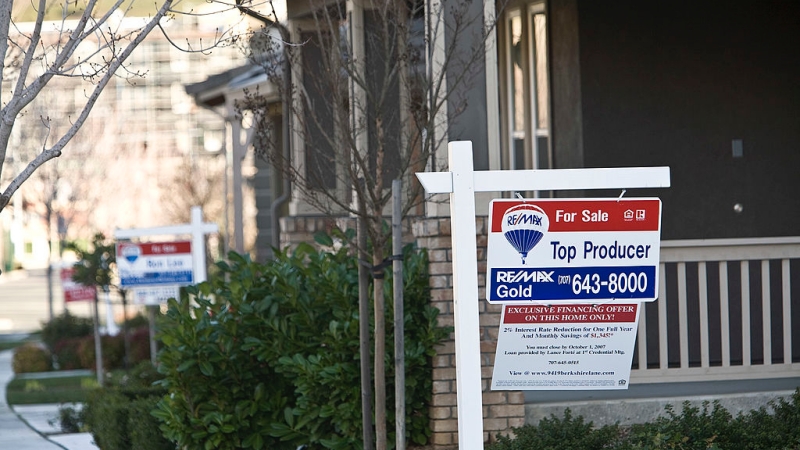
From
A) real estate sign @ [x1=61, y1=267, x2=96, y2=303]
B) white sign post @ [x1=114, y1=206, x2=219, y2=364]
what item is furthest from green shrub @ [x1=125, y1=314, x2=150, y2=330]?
white sign post @ [x1=114, y1=206, x2=219, y2=364]

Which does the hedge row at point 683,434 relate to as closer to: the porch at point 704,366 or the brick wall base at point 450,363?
the brick wall base at point 450,363

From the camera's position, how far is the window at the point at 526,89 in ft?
30.6

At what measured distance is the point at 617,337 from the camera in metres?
4.94

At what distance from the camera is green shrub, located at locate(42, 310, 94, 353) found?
65.3ft

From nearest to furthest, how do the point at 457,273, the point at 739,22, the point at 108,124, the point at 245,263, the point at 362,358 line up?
the point at 457,273, the point at 362,358, the point at 245,263, the point at 739,22, the point at 108,124

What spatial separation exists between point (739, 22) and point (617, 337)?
4.28 meters

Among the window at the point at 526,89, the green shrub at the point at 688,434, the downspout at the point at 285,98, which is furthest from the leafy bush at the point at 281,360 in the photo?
the window at the point at 526,89

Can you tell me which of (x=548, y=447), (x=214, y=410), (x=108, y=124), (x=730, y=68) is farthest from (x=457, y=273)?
(x=108, y=124)

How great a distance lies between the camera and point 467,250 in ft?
15.8

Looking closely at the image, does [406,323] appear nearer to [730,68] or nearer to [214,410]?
[214,410]

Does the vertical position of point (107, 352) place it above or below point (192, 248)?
below

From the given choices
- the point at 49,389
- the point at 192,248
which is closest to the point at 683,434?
the point at 192,248

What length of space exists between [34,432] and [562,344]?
732cm

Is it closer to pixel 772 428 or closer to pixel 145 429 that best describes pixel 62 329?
pixel 145 429
